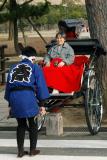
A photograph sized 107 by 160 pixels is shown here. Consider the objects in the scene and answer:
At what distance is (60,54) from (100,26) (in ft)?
4.51

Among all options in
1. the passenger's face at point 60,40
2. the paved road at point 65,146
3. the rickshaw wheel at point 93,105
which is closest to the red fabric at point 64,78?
the rickshaw wheel at point 93,105

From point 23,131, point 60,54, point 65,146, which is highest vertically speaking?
point 60,54

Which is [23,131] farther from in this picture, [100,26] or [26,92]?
[100,26]

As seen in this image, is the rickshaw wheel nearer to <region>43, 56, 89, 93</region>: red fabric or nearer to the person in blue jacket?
<region>43, 56, 89, 93</region>: red fabric

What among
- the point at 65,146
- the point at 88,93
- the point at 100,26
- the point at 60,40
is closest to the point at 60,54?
the point at 60,40

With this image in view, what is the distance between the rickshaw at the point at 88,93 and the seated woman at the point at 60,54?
0.80 ft

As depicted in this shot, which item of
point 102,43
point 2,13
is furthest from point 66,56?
point 2,13

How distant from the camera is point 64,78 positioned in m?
9.08

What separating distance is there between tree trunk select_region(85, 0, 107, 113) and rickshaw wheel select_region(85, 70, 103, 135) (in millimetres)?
968

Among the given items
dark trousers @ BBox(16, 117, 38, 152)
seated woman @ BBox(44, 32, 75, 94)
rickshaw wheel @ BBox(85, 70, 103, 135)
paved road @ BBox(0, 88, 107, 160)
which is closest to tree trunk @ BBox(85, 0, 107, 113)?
rickshaw wheel @ BBox(85, 70, 103, 135)

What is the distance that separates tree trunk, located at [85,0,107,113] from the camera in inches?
415

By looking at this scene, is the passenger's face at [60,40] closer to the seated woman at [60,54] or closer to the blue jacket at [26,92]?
the seated woman at [60,54]

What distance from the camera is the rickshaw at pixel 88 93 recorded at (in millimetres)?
9031

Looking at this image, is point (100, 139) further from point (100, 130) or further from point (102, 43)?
point (102, 43)
